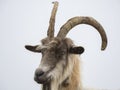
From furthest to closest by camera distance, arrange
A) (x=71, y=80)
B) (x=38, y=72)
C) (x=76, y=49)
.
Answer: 1. (x=71, y=80)
2. (x=76, y=49)
3. (x=38, y=72)

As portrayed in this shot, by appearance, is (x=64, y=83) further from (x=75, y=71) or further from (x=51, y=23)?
(x=51, y=23)

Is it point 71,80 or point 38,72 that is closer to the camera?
point 38,72

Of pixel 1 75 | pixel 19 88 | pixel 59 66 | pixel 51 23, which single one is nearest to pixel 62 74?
pixel 59 66

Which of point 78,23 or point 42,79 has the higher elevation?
point 78,23

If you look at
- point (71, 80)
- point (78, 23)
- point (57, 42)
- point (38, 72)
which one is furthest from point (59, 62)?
point (78, 23)

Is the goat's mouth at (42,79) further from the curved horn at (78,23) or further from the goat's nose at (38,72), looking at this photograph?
the curved horn at (78,23)

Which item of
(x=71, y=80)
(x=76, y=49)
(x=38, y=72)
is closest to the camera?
(x=38, y=72)

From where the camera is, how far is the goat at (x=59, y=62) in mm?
14930

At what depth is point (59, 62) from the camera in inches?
608

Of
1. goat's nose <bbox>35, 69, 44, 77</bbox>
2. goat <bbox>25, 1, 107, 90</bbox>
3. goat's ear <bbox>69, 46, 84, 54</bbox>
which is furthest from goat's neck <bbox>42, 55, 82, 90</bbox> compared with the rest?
goat's nose <bbox>35, 69, 44, 77</bbox>

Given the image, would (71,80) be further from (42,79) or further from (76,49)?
(42,79)

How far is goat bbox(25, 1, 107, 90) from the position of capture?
49.0 feet

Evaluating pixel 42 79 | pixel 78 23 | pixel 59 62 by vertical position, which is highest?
pixel 78 23

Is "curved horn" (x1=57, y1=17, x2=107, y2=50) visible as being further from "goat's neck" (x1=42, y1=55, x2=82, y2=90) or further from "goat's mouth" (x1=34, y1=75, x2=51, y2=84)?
"goat's mouth" (x1=34, y1=75, x2=51, y2=84)
